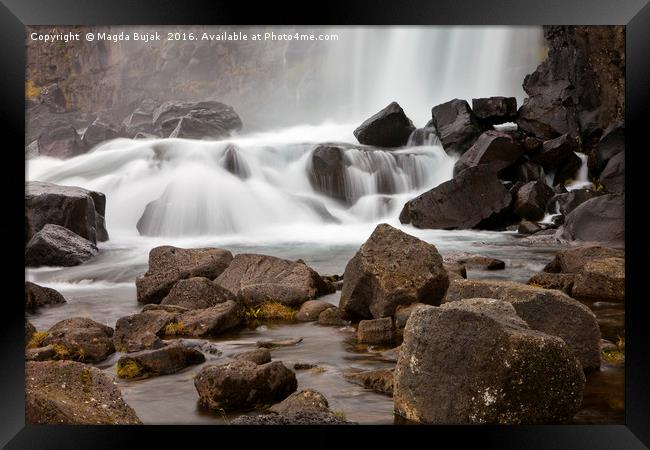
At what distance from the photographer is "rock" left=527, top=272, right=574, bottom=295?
8.20m

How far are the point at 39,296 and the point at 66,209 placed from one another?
1473 mm

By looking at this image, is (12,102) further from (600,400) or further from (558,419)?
(600,400)

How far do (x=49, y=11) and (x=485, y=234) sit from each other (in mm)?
6433

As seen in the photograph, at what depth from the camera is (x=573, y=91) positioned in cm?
1189

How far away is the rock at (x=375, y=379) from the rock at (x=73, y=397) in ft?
6.66

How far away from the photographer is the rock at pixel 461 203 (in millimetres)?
9188

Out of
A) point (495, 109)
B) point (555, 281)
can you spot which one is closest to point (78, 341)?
point (555, 281)

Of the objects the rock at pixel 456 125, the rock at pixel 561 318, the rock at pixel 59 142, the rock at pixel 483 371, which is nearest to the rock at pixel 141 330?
the rock at pixel 59 142

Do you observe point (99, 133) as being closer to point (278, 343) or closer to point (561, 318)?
point (278, 343)

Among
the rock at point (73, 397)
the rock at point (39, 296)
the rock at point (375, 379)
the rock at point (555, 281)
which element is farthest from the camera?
the rock at point (555, 281)

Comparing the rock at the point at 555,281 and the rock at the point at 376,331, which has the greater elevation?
the rock at the point at 555,281

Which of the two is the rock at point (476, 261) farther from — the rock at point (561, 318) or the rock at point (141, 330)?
the rock at point (141, 330)

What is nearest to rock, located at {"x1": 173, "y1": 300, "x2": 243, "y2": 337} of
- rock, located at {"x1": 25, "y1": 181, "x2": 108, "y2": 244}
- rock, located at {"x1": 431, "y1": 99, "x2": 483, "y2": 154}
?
rock, located at {"x1": 25, "y1": 181, "x2": 108, "y2": 244}

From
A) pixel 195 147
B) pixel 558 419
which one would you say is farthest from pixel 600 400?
pixel 195 147
